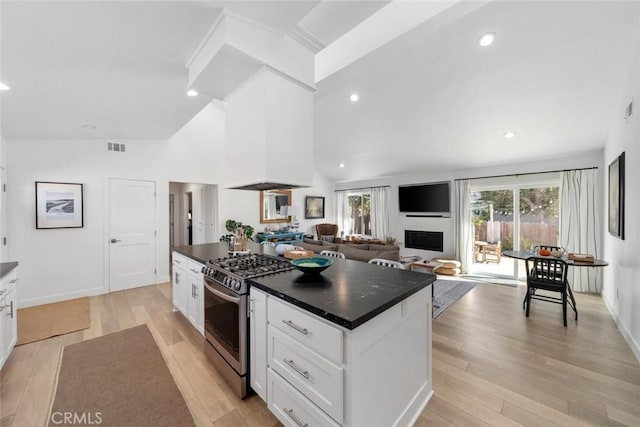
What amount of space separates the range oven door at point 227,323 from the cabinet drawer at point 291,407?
35 centimetres

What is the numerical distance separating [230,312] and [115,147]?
166 inches

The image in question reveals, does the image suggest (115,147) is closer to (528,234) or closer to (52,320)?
(52,320)

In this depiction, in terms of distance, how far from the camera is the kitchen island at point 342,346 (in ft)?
3.99

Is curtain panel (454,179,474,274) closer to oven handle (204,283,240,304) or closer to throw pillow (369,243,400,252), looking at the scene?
throw pillow (369,243,400,252)

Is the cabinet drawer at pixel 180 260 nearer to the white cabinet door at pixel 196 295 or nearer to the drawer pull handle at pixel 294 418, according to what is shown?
the white cabinet door at pixel 196 295

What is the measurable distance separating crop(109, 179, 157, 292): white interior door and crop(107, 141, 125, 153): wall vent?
1.73ft

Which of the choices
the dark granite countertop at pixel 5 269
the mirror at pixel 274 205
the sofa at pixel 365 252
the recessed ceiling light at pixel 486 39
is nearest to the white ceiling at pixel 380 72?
the recessed ceiling light at pixel 486 39

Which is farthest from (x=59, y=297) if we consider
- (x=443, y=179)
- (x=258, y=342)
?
(x=443, y=179)

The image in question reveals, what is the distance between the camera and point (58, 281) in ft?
12.9

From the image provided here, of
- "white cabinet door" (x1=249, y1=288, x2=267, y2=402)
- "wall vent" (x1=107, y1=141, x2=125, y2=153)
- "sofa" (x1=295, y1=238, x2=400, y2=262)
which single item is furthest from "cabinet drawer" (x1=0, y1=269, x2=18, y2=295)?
"sofa" (x1=295, y1=238, x2=400, y2=262)

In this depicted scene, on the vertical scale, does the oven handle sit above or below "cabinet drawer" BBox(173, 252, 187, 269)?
below

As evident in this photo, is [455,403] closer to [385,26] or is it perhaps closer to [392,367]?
[392,367]

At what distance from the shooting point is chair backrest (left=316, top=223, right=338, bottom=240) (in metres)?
7.70

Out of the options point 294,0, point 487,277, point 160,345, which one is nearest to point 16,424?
point 160,345
